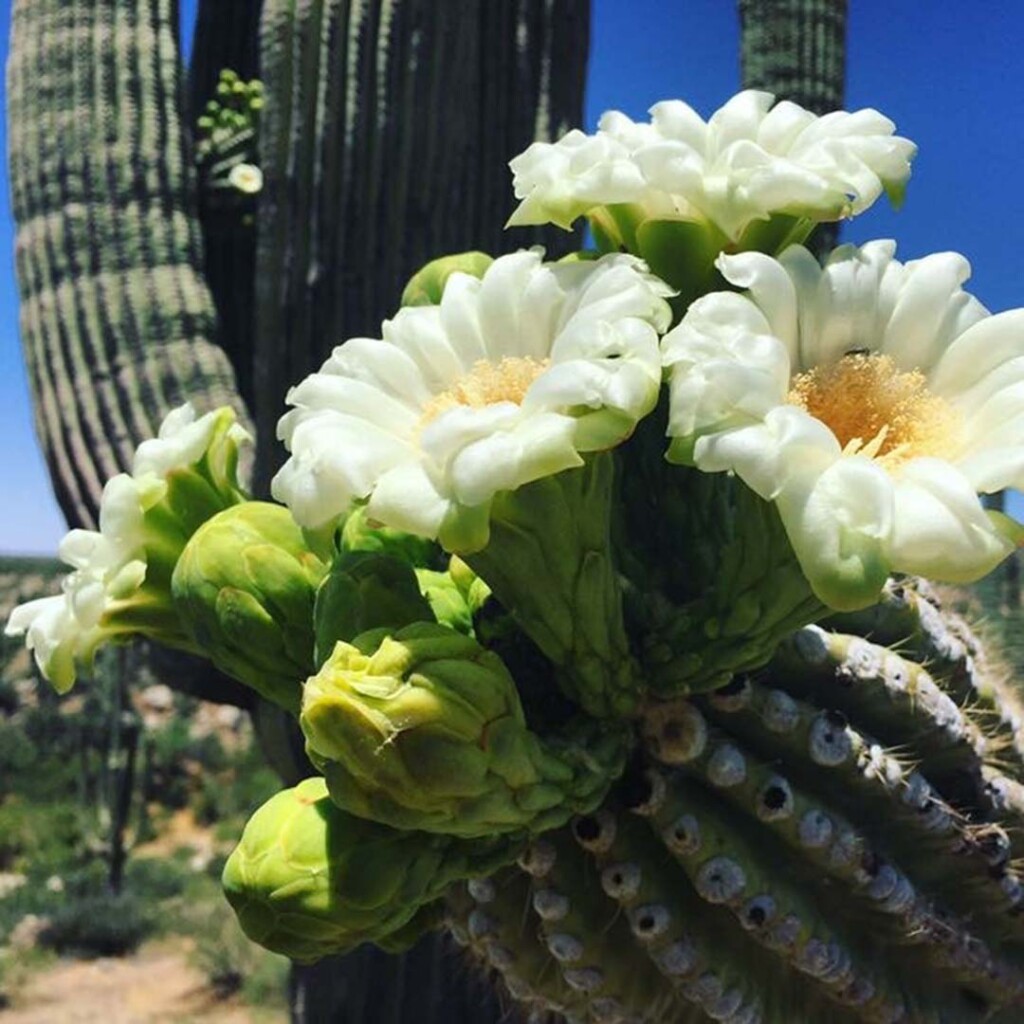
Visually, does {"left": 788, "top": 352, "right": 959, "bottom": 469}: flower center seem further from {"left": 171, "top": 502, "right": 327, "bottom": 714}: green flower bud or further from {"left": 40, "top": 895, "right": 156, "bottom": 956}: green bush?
{"left": 40, "top": 895, "right": 156, "bottom": 956}: green bush

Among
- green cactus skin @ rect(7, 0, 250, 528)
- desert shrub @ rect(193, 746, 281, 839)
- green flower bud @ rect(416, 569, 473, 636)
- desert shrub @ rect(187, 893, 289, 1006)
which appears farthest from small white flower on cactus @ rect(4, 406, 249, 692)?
desert shrub @ rect(193, 746, 281, 839)

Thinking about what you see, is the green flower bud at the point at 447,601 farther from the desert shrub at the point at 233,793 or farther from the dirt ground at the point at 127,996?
the desert shrub at the point at 233,793

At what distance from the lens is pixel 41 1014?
595cm

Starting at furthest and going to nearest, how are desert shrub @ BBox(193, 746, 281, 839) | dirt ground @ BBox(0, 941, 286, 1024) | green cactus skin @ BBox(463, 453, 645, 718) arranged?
desert shrub @ BBox(193, 746, 281, 839)
dirt ground @ BBox(0, 941, 286, 1024)
green cactus skin @ BBox(463, 453, 645, 718)

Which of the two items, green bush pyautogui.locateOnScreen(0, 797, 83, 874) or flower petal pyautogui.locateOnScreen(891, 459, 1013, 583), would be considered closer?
flower petal pyautogui.locateOnScreen(891, 459, 1013, 583)

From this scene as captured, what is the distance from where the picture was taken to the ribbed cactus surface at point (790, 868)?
90 cm

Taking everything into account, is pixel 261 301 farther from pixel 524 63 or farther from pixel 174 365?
pixel 524 63

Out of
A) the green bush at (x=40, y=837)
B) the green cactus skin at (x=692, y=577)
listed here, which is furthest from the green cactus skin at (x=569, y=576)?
the green bush at (x=40, y=837)

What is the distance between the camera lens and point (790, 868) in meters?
0.98

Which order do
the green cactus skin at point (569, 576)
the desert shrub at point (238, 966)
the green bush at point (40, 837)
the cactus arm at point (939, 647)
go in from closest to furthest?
the green cactus skin at point (569, 576) → the cactus arm at point (939, 647) → the desert shrub at point (238, 966) → the green bush at point (40, 837)

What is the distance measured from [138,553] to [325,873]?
0.95 feet

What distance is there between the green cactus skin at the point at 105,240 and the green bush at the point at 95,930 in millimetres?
5187

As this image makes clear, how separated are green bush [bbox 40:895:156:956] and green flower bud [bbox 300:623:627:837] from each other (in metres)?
6.68

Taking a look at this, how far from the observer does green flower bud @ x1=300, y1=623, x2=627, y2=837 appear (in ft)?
2.15
